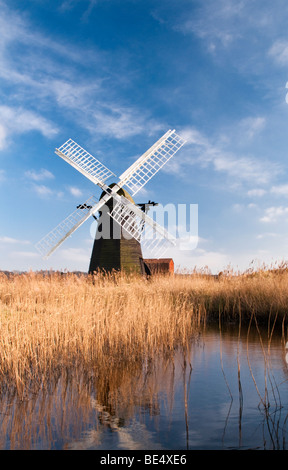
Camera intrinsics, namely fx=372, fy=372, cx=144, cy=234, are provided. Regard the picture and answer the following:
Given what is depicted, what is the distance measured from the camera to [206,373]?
218 inches

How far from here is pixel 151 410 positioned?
13.2 ft

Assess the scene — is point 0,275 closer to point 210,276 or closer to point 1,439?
point 210,276

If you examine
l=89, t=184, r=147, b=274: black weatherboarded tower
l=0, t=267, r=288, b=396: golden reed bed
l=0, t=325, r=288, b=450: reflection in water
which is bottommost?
l=0, t=325, r=288, b=450: reflection in water

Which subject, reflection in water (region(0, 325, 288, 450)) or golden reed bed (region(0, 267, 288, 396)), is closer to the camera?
reflection in water (region(0, 325, 288, 450))

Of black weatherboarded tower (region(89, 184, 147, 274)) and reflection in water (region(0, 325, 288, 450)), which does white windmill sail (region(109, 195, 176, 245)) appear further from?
reflection in water (region(0, 325, 288, 450))

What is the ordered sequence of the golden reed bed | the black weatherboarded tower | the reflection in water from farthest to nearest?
the black weatherboarded tower
the golden reed bed
the reflection in water

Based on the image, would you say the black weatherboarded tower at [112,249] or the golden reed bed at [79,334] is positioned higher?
the black weatherboarded tower at [112,249]

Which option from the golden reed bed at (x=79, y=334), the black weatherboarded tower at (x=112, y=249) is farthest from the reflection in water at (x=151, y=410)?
the black weatherboarded tower at (x=112, y=249)

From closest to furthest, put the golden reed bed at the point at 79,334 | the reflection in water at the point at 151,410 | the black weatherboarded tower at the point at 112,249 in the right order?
the reflection in water at the point at 151,410 → the golden reed bed at the point at 79,334 → the black weatherboarded tower at the point at 112,249

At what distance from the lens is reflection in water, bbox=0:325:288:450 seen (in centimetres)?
331

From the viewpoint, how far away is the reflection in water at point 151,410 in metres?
3.31

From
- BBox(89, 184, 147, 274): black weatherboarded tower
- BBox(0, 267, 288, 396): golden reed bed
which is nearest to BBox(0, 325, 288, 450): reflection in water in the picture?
BBox(0, 267, 288, 396): golden reed bed

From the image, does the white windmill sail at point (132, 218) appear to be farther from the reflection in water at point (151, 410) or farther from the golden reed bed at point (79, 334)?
the reflection in water at point (151, 410)
